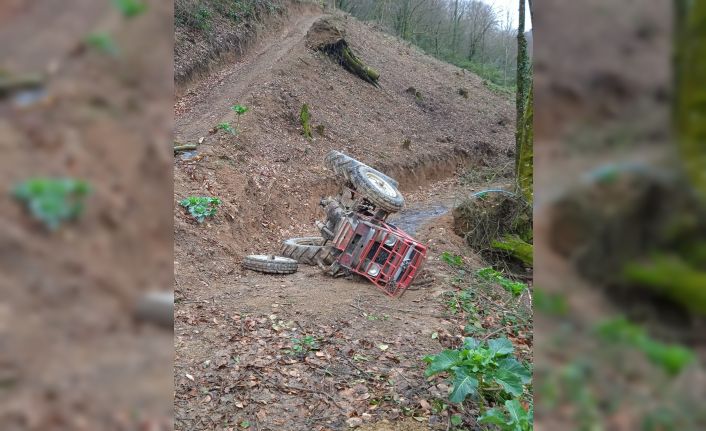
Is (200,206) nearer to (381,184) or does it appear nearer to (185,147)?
(185,147)

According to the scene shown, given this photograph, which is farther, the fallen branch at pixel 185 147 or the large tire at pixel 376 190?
the fallen branch at pixel 185 147

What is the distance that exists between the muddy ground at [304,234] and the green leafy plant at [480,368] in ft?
2.11

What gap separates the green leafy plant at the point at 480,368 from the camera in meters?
3.96

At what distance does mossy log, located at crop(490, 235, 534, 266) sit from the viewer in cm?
Answer: 1013
